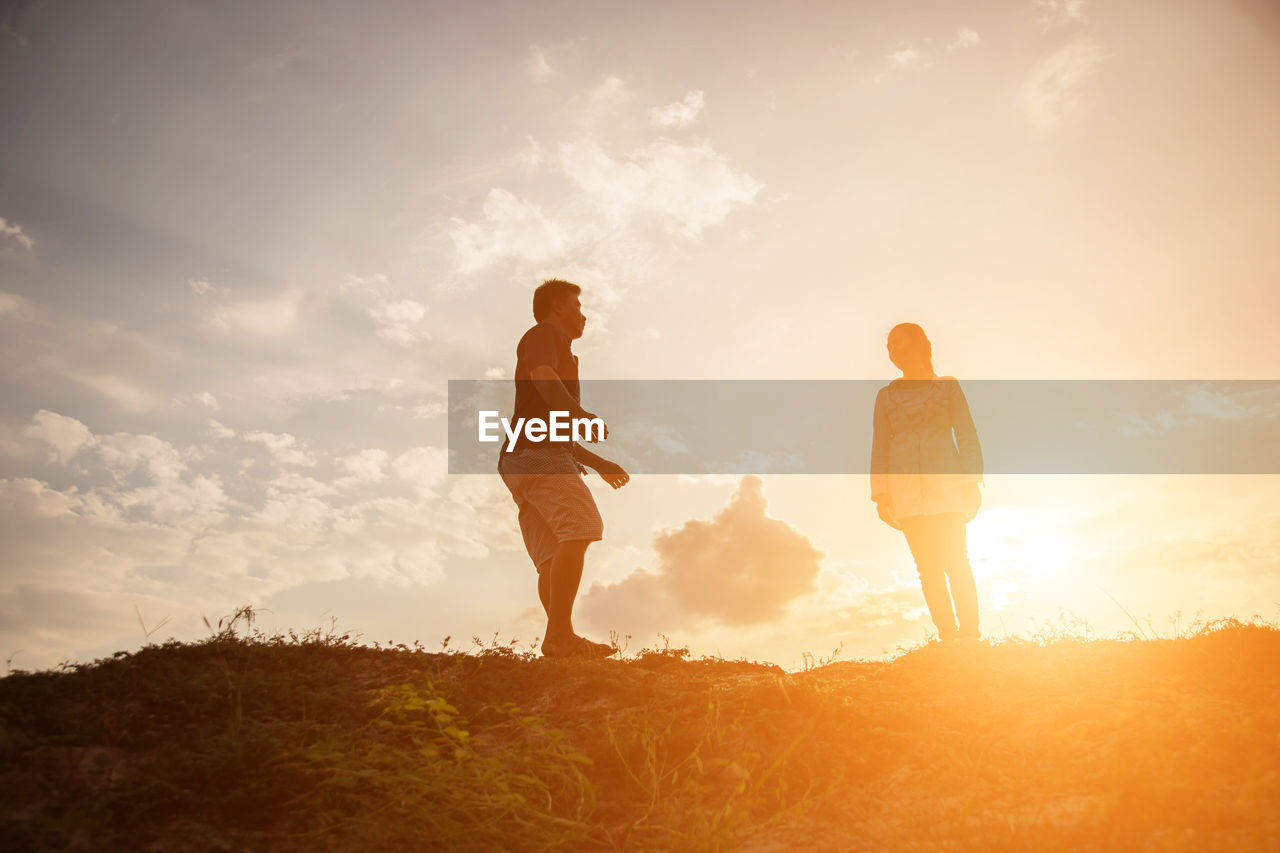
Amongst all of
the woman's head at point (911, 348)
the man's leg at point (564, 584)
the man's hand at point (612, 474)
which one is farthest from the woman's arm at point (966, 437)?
the man's leg at point (564, 584)

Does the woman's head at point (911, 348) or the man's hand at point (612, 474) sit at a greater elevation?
the woman's head at point (911, 348)

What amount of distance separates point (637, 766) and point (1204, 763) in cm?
274

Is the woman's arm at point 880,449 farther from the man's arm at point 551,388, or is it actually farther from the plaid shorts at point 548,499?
the man's arm at point 551,388

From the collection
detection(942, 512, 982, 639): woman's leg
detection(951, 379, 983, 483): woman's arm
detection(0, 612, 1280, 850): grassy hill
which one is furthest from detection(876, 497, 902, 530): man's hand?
detection(0, 612, 1280, 850): grassy hill

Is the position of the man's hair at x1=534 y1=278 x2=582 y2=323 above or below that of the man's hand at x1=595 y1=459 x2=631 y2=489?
above

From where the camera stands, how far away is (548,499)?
5.94 metres

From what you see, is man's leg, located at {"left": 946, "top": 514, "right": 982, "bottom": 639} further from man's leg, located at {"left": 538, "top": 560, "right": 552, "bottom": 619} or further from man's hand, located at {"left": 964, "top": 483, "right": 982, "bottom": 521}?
man's leg, located at {"left": 538, "top": 560, "right": 552, "bottom": 619}

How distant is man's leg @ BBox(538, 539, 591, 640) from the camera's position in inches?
226

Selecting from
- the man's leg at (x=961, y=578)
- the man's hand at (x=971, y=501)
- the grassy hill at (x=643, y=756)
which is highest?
the man's hand at (x=971, y=501)

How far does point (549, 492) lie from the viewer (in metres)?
5.97

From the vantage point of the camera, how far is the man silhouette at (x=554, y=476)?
580cm

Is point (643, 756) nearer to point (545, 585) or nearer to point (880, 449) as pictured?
point (545, 585)

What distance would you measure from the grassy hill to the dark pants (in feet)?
3.00

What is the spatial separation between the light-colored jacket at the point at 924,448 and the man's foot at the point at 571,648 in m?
2.76
